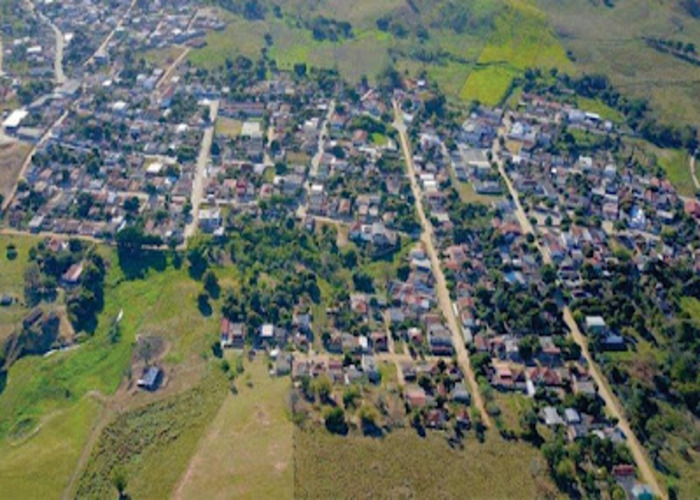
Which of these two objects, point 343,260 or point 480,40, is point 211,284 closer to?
point 343,260

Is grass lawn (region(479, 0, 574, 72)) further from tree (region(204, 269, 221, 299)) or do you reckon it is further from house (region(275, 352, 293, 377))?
house (region(275, 352, 293, 377))

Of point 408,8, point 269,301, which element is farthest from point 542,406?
point 408,8

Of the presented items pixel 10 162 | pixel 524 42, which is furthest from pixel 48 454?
pixel 524 42

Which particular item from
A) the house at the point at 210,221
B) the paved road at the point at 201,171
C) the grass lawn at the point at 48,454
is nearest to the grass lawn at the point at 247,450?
the grass lawn at the point at 48,454

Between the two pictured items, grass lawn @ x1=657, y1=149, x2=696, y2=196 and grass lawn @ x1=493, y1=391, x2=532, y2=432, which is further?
grass lawn @ x1=657, y1=149, x2=696, y2=196

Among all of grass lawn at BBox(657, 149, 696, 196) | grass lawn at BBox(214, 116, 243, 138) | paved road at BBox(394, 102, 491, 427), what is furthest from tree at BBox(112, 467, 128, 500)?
grass lawn at BBox(657, 149, 696, 196)
